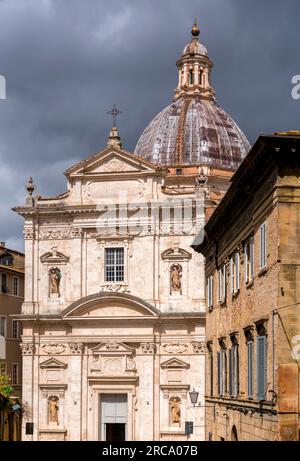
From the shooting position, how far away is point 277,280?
22.4m

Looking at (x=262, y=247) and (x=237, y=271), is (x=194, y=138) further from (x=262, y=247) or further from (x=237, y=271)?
(x=262, y=247)

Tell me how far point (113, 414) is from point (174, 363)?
4637mm

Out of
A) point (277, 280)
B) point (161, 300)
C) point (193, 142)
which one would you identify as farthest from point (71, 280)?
point (277, 280)

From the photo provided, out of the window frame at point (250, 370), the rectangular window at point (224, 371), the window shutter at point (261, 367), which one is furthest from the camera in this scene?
the rectangular window at point (224, 371)

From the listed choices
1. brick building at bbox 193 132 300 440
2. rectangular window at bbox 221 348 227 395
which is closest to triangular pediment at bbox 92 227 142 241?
brick building at bbox 193 132 300 440

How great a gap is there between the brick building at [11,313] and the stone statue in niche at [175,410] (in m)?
12.3

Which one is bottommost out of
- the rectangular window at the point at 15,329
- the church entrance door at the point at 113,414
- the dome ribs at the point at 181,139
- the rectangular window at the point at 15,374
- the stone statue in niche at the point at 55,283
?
the church entrance door at the point at 113,414

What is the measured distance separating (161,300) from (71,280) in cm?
537

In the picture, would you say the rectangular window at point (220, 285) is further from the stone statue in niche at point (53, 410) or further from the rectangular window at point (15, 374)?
the rectangular window at point (15, 374)

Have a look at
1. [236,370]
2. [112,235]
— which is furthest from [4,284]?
[236,370]

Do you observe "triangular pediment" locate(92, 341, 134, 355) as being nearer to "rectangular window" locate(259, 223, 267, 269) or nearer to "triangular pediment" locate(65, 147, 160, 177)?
"triangular pediment" locate(65, 147, 160, 177)

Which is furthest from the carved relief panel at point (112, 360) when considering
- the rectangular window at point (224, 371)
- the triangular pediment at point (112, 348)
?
the rectangular window at point (224, 371)

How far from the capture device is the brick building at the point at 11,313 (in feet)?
213
